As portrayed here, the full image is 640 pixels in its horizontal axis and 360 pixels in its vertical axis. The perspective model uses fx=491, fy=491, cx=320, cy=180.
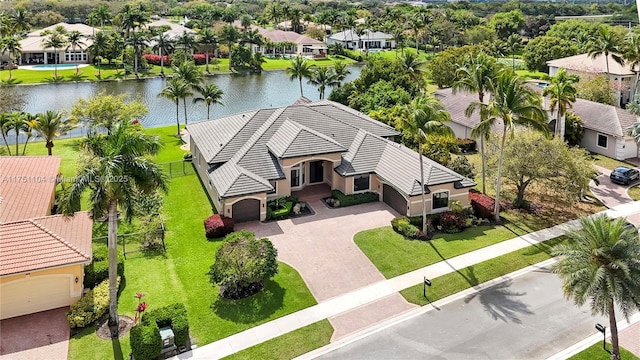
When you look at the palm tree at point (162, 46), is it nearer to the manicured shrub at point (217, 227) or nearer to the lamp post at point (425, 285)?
the manicured shrub at point (217, 227)

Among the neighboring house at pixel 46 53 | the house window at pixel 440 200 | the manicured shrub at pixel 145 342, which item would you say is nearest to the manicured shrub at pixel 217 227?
the manicured shrub at pixel 145 342

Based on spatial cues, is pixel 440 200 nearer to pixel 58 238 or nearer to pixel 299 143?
pixel 299 143

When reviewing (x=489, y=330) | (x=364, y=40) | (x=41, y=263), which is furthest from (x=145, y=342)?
(x=364, y=40)

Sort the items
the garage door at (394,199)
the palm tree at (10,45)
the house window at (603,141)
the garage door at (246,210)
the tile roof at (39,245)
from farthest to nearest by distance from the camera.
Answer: the palm tree at (10,45) < the house window at (603,141) < the garage door at (394,199) < the garage door at (246,210) < the tile roof at (39,245)

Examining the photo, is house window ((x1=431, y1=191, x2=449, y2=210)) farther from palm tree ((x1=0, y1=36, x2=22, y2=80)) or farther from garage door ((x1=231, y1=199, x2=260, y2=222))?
palm tree ((x1=0, y1=36, x2=22, y2=80))

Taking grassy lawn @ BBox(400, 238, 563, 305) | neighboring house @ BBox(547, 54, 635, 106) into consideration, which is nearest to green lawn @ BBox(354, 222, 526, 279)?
grassy lawn @ BBox(400, 238, 563, 305)

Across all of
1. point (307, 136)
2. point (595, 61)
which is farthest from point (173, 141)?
point (595, 61)

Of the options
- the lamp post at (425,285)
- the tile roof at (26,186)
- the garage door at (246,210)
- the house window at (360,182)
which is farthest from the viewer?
the house window at (360,182)
